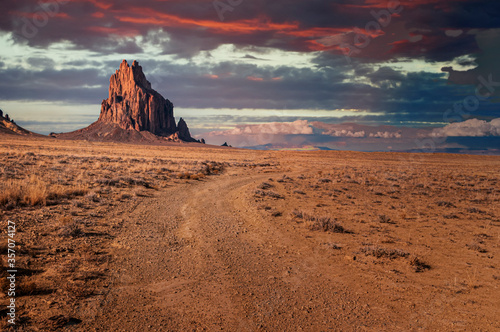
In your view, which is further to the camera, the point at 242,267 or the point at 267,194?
the point at 267,194

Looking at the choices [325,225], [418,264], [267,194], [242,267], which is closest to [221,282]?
[242,267]

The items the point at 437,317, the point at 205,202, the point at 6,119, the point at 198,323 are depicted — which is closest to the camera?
the point at 198,323

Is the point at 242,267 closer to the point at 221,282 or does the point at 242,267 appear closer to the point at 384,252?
the point at 221,282

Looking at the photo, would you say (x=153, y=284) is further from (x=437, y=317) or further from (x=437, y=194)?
(x=437, y=194)

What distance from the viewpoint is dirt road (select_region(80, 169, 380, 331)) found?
5379 millimetres

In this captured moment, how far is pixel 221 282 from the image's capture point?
22.4 ft

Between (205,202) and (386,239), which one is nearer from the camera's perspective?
(386,239)

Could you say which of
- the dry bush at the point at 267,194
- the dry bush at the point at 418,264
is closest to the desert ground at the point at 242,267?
the dry bush at the point at 418,264

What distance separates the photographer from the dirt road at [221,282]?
538 centimetres

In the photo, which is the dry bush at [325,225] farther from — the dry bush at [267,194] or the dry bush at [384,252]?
the dry bush at [267,194]

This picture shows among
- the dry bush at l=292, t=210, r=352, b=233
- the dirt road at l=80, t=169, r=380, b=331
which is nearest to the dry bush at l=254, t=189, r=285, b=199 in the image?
the dry bush at l=292, t=210, r=352, b=233

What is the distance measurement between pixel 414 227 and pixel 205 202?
1059 centimetres

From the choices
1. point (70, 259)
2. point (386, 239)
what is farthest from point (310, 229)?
point (70, 259)

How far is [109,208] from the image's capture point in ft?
44.1
